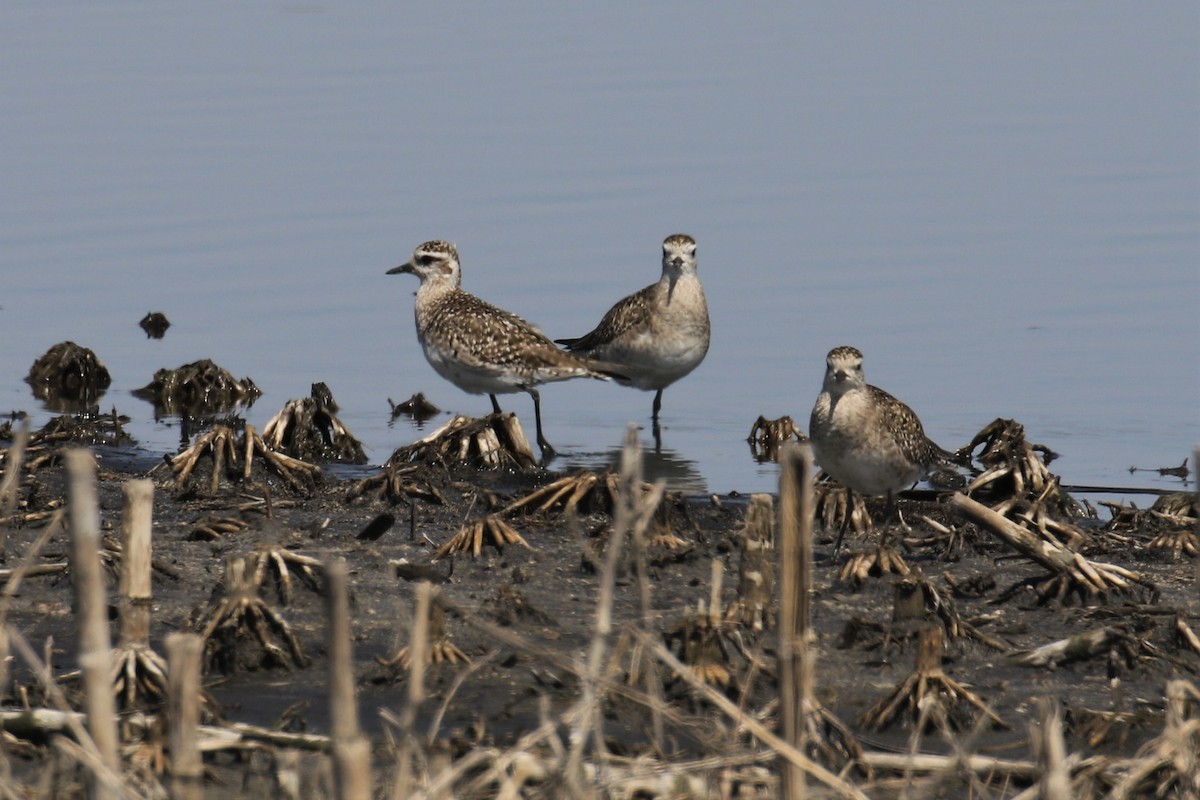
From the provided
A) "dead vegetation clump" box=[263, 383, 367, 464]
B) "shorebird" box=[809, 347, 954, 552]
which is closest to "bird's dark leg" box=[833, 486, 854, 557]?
"shorebird" box=[809, 347, 954, 552]

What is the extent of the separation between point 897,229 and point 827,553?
10.2 meters

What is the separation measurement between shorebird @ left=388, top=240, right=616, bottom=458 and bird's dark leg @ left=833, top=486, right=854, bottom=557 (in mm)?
3883

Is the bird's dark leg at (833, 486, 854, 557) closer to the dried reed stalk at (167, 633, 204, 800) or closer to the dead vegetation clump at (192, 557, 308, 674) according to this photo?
the dead vegetation clump at (192, 557, 308, 674)

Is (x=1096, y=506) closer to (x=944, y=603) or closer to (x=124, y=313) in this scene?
(x=944, y=603)

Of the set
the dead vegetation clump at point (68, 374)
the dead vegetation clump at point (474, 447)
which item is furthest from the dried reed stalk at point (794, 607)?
the dead vegetation clump at point (68, 374)

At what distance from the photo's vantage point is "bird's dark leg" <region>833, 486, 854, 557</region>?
8961 millimetres

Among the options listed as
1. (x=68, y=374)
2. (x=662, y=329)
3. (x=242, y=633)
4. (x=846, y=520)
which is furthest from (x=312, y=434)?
(x=242, y=633)

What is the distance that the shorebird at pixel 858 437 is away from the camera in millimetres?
8984

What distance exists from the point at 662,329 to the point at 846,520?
5269mm

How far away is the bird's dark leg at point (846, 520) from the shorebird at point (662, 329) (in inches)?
192

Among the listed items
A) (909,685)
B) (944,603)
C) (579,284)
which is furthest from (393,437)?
(909,685)

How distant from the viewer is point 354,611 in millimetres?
7703

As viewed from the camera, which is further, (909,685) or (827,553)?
(827,553)

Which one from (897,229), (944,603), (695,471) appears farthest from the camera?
(897,229)
